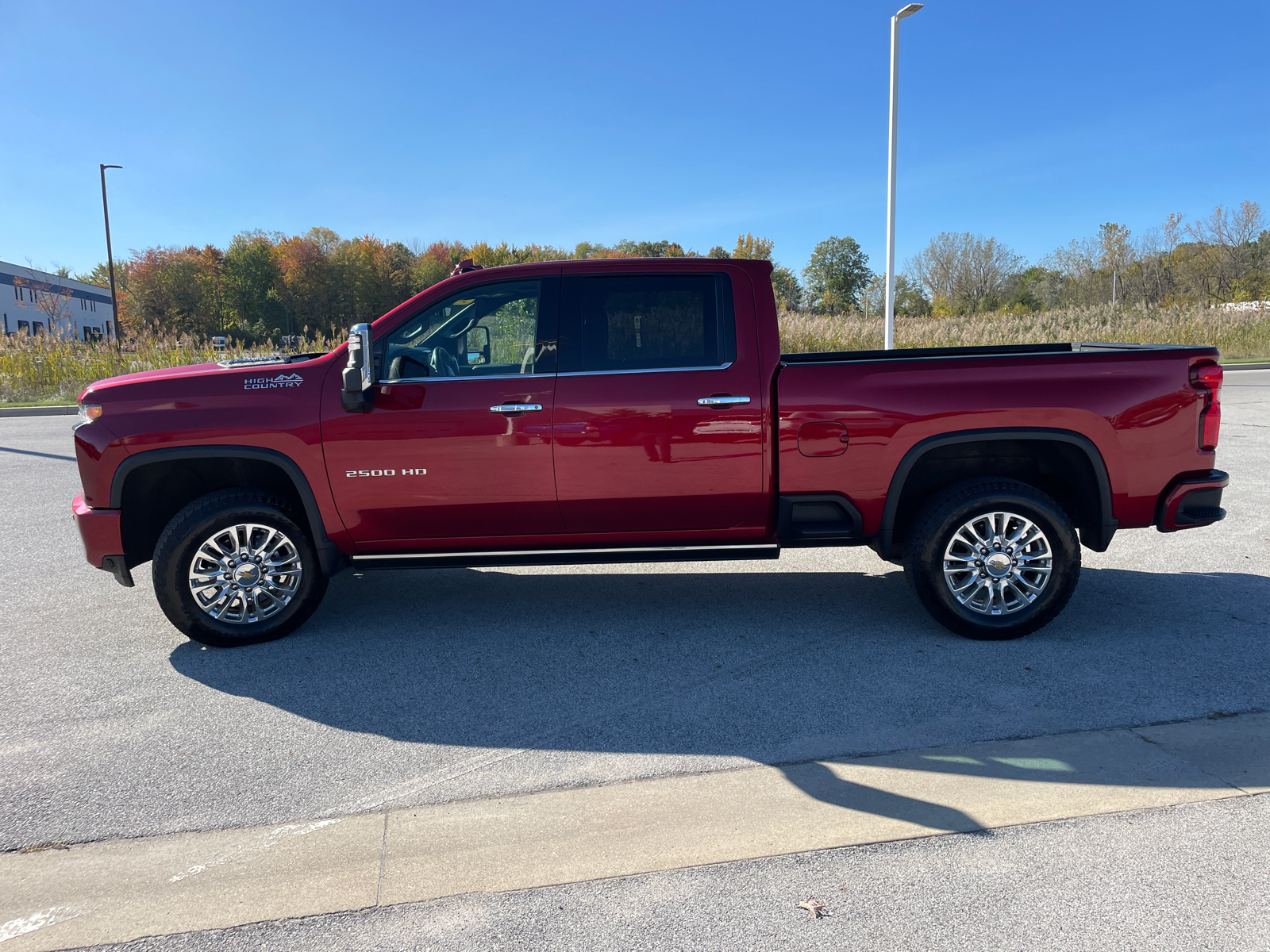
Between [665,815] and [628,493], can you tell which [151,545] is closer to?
[628,493]

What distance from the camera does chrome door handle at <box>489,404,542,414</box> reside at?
4.53 m

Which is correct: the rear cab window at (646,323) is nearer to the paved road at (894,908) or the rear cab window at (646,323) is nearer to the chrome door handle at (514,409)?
the chrome door handle at (514,409)

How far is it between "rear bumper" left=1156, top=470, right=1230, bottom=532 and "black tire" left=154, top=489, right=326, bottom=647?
4.70 meters

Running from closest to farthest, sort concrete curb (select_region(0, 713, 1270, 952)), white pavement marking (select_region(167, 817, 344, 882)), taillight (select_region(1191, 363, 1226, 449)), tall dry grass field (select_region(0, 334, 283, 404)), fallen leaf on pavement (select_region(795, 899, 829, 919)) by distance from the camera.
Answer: fallen leaf on pavement (select_region(795, 899, 829, 919))
concrete curb (select_region(0, 713, 1270, 952))
white pavement marking (select_region(167, 817, 344, 882))
taillight (select_region(1191, 363, 1226, 449))
tall dry grass field (select_region(0, 334, 283, 404))

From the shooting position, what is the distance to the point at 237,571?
15.2 feet

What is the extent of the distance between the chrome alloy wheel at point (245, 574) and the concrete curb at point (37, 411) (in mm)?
16481

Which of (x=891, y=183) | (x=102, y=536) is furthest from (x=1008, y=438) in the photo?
(x=891, y=183)

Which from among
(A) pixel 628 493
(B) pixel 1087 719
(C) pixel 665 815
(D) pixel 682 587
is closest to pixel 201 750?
(C) pixel 665 815

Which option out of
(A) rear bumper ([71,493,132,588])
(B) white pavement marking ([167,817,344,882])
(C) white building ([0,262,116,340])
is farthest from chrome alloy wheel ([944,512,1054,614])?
(C) white building ([0,262,116,340])

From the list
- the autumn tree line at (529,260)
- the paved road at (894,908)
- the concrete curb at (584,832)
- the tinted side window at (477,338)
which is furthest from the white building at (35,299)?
the paved road at (894,908)

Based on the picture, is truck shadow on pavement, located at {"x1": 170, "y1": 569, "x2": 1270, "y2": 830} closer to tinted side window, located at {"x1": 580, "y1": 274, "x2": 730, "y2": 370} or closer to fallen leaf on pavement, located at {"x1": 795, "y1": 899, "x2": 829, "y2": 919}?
fallen leaf on pavement, located at {"x1": 795, "y1": 899, "x2": 829, "y2": 919}

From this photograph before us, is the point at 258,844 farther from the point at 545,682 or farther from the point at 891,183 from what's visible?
the point at 891,183

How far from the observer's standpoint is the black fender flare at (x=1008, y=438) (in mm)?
4504

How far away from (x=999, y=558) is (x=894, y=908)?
8.32 feet
